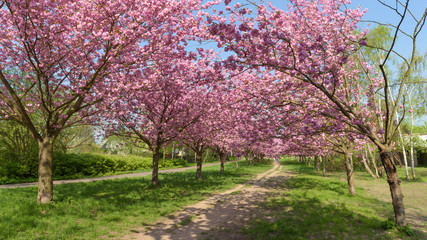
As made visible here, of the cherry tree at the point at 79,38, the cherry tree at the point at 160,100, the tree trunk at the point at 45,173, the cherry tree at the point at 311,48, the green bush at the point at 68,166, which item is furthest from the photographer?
the green bush at the point at 68,166

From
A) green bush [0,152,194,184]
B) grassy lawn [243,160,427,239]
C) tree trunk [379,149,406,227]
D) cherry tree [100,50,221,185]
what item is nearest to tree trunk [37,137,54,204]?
cherry tree [100,50,221,185]

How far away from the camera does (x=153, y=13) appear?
870 centimetres

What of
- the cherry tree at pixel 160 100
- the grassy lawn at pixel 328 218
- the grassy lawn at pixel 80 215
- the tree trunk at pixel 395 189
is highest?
the cherry tree at pixel 160 100

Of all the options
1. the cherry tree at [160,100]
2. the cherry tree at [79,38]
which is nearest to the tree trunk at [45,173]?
the cherry tree at [79,38]

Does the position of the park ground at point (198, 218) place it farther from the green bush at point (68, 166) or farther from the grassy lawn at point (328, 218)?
the green bush at point (68, 166)

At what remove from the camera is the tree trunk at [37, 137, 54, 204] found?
1005 centimetres

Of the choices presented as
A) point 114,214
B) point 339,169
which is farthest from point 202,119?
point 339,169

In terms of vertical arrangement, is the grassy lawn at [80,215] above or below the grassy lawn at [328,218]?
above

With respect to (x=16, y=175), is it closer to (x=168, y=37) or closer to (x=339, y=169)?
(x=168, y=37)

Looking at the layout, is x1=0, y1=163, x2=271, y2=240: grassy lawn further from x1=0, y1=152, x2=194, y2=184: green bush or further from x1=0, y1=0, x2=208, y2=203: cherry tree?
x1=0, y1=152, x2=194, y2=184: green bush

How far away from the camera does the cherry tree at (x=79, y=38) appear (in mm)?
7965

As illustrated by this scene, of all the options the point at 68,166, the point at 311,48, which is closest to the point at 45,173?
the point at 311,48

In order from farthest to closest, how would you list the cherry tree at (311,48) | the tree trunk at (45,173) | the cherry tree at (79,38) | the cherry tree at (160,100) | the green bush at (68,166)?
1. the green bush at (68,166)
2. the cherry tree at (160,100)
3. the tree trunk at (45,173)
4. the cherry tree at (79,38)
5. the cherry tree at (311,48)

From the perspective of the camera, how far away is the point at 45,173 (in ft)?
33.7
